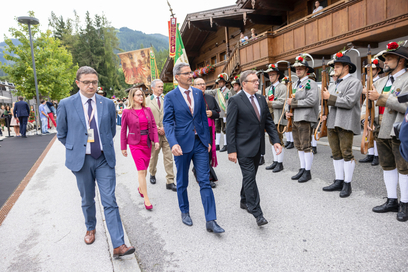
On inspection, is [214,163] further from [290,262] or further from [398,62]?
[398,62]

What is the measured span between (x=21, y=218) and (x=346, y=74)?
18.4 ft

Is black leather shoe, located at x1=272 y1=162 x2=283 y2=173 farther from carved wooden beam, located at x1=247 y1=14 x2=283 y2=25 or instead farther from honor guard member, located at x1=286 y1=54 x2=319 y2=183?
carved wooden beam, located at x1=247 y1=14 x2=283 y2=25

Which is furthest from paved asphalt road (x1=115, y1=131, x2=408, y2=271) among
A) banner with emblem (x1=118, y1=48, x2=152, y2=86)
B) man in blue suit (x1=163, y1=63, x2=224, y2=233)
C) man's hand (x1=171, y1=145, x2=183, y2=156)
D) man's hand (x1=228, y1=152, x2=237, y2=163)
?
banner with emblem (x1=118, y1=48, x2=152, y2=86)

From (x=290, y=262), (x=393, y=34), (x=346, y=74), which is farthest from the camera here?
(x=393, y=34)

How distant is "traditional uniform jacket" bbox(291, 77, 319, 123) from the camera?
5270 mm

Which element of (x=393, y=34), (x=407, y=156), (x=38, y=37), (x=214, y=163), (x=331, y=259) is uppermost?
(x=38, y=37)

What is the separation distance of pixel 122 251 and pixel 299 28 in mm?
12663

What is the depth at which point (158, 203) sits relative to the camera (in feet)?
15.4

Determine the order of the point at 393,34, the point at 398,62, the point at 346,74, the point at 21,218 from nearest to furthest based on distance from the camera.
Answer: the point at 398,62, the point at 21,218, the point at 346,74, the point at 393,34

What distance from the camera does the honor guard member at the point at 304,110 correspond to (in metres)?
5.30

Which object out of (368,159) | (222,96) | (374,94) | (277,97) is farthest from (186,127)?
(222,96)

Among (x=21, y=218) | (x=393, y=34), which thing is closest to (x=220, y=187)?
(x=21, y=218)

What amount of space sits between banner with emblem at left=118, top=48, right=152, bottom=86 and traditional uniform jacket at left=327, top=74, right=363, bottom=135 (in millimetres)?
24743

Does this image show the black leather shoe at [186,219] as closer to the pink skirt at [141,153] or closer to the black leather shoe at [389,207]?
the pink skirt at [141,153]
